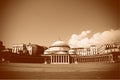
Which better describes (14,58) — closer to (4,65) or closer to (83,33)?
(4,65)

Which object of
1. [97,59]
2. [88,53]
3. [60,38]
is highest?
[60,38]

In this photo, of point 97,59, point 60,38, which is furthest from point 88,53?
point 60,38

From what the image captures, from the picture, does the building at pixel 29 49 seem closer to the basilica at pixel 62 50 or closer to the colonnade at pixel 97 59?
the basilica at pixel 62 50

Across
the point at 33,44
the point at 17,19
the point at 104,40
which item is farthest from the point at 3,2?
the point at 104,40

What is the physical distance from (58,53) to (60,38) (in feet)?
1.73

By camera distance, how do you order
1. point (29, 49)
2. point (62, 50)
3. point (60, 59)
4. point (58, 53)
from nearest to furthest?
point (29, 49), point (62, 50), point (60, 59), point (58, 53)

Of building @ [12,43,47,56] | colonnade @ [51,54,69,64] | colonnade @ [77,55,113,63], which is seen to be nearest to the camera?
building @ [12,43,47,56]

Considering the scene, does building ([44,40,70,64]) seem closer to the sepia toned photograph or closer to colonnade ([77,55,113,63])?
the sepia toned photograph

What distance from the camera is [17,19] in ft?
16.0

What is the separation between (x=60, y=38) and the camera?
4.83 metres

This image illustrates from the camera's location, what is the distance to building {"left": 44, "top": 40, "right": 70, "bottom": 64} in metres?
4.79

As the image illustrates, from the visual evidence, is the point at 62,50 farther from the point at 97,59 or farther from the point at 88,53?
the point at 97,59

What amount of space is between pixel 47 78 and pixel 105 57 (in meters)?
1.24

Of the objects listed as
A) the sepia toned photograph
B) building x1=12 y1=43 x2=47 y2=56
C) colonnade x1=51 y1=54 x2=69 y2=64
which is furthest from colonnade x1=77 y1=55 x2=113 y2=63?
building x1=12 y1=43 x2=47 y2=56
